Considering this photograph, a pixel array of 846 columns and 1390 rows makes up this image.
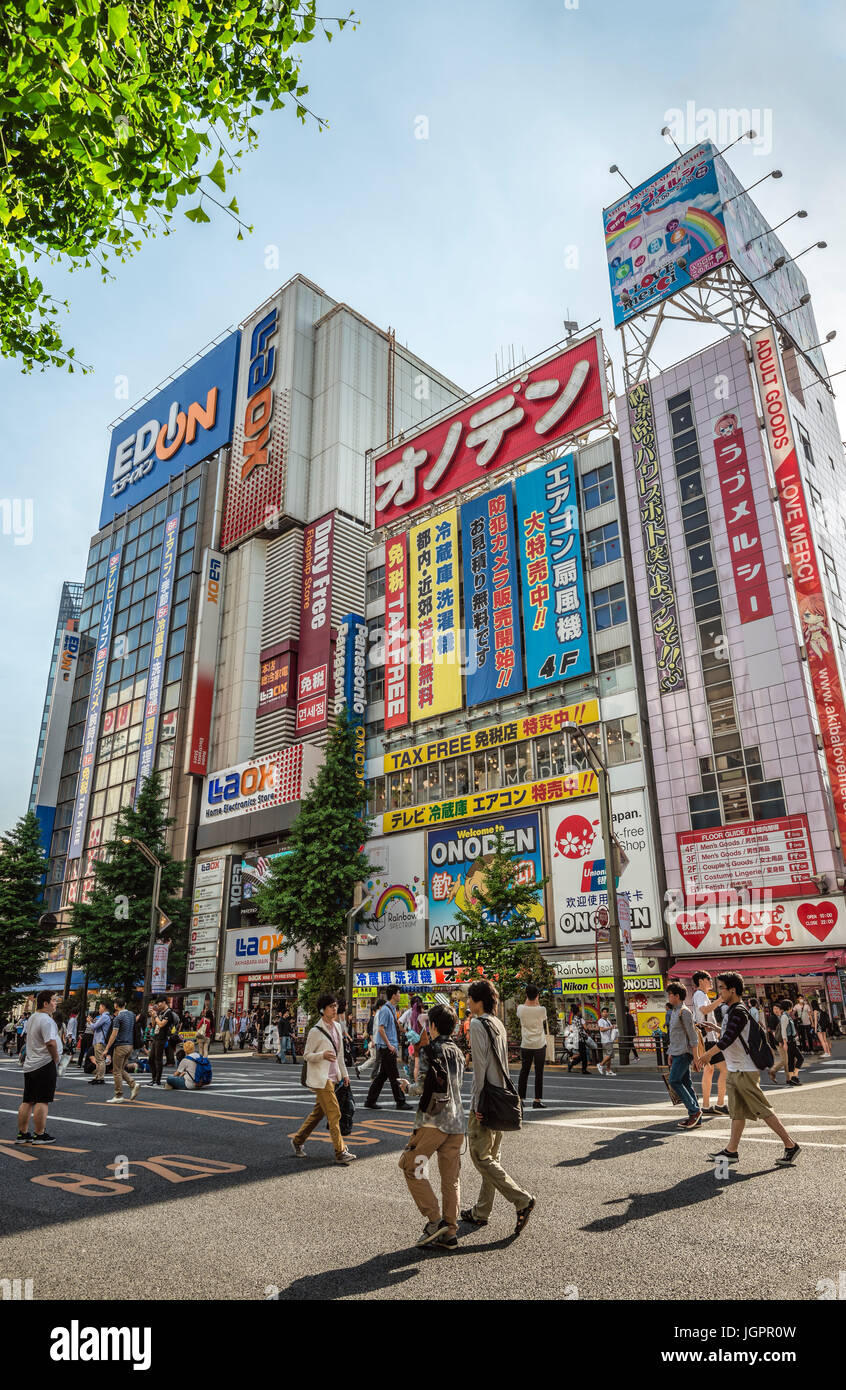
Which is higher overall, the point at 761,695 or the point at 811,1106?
the point at 761,695

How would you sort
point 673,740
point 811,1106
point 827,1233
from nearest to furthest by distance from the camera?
point 827,1233, point 811,1106, point 673,740

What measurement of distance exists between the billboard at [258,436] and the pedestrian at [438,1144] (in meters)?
47.6

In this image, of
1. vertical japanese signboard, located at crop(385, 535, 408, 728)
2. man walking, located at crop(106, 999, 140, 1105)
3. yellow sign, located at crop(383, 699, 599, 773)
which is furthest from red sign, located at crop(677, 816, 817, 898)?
man walking, located at crop(106, 999, 140, 1105)

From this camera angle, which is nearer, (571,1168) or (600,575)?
(571,1168)

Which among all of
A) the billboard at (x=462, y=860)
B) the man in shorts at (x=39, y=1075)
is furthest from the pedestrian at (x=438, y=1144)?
the billboard at (x=462, y=860)

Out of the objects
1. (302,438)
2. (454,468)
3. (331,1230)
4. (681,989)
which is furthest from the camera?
(302,438)

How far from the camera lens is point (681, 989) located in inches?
402

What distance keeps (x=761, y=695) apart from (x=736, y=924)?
7987 mm

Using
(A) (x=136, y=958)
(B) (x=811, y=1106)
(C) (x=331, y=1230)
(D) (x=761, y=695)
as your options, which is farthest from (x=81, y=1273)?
(A) (x=136, y=958)

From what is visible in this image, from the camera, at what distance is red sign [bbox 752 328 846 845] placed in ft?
92.6

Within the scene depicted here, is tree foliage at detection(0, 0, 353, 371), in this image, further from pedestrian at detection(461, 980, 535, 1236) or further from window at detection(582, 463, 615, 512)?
window at detection(582, 463, 615, 512)

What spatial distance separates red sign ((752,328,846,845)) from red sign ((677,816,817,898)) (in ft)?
5.20

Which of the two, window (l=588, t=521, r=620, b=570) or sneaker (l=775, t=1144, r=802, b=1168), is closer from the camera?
sneaker (l=775, t=1144, r=802, b=1168)

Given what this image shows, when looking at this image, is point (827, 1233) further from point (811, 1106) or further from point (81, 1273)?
point (811, 1106)
